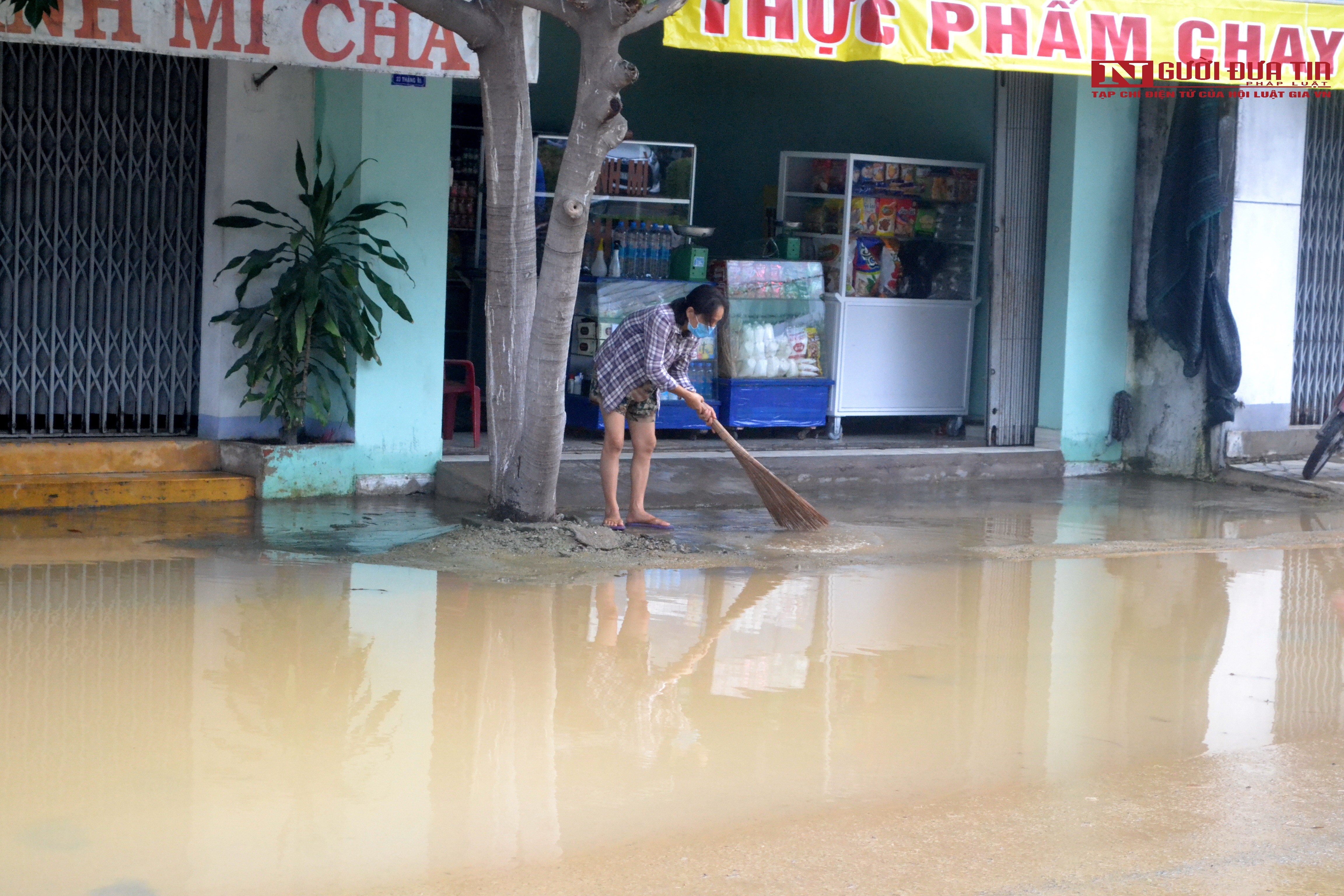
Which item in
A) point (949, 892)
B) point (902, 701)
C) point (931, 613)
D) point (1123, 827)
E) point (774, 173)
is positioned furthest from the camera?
point (774, 173)

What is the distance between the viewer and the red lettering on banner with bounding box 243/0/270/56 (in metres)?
7.59

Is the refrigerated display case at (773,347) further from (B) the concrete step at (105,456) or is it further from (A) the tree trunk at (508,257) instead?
(B) the concrete step at (105,456)

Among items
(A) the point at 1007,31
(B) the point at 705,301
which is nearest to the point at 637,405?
(B) the point at 705,301

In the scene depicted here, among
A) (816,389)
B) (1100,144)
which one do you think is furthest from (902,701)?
(1100,144)

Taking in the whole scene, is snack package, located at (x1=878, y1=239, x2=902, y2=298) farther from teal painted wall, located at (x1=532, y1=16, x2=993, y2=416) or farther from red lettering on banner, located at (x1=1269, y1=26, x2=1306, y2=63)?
red lettering on banner, located at (x1=1269, y1=26, x2=1306, y2=63)

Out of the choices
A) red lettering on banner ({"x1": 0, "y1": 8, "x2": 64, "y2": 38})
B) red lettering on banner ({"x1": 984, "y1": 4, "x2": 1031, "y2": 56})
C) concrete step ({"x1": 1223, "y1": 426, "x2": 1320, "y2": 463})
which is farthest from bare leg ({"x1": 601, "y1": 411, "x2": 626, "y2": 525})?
concrete step ({"x1": 1223, "y1": 426, "x2": 1320, "y2": 463})

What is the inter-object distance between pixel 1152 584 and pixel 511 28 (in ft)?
13.4

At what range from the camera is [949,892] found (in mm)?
3605

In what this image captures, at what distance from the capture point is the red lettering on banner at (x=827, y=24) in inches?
337

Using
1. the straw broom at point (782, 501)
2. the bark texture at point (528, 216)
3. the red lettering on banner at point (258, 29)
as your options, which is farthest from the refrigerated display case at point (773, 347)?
the red lettering on banner at point (258, 29)

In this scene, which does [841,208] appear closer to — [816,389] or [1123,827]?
[816,389]

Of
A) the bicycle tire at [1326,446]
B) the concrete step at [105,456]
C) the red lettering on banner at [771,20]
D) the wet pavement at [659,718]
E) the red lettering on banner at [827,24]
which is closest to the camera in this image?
the wet pavement at [659,718]

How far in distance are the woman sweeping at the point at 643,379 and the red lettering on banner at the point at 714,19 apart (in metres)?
1.48

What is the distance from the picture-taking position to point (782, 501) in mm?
8016
